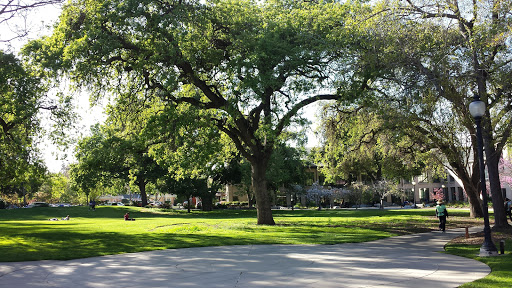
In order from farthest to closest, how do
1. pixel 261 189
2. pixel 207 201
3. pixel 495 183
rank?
pixel 207 201 < pixel 261 189 < pixel 495 183

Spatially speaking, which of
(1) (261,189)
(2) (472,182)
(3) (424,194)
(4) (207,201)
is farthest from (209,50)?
(3) (424,194)

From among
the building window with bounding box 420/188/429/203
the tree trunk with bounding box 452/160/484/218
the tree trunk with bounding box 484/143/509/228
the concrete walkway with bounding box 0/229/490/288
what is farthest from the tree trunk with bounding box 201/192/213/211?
the concrete walkway with bounding box 0/229/490/288

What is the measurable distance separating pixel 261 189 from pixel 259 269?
1531 centimetres

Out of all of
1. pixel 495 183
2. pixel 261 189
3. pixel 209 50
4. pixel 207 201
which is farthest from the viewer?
pixel 207 201

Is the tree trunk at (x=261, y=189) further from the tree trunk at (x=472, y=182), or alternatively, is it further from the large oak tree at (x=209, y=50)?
the tree trunk at (x=472, y=182)

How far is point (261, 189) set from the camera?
26.4 meters

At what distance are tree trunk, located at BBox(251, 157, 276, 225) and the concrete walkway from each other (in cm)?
1082

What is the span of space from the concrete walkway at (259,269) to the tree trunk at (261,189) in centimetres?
1082

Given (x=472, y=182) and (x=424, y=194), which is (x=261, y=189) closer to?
(x=472, y=182)

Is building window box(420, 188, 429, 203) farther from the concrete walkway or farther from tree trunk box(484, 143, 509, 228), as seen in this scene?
the concrete walkway

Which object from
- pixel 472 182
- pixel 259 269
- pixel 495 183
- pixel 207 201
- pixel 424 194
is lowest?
pixel 259 269

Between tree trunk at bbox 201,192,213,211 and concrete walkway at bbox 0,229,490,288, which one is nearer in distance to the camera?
concrete walkway at bbox 0,229,490,288

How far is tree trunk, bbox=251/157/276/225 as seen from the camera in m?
26.1

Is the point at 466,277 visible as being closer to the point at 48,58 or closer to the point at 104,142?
the point at 48,58
